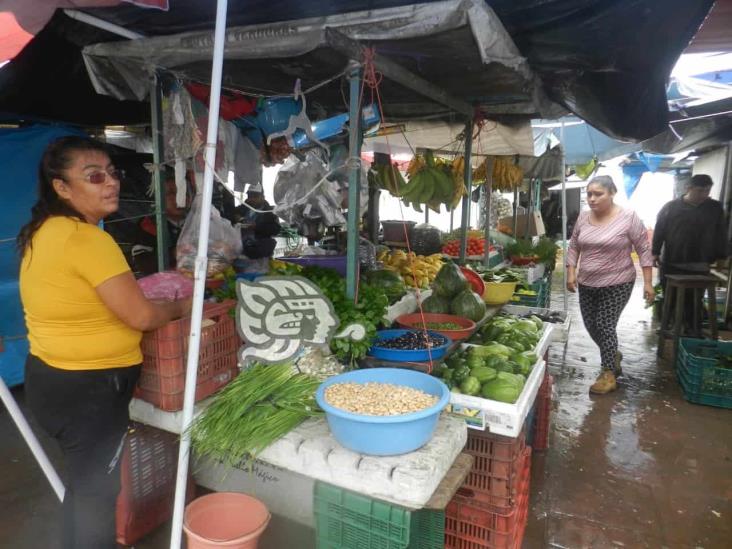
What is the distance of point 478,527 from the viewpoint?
218 centimetres

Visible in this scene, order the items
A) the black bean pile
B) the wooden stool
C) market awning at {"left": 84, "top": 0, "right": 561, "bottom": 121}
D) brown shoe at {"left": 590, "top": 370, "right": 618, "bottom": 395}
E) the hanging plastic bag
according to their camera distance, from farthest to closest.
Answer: the wooden stool
brown shoe at {"left": 590, "top": 370, "right": 618, "bottom": 395}
the hanging plastic bag
the black bean pile
market awning at {"left": 84, "top": 0, "right": 561, "bottom": 121}

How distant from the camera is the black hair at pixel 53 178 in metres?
1.70

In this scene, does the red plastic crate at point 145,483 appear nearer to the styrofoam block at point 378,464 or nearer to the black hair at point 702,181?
the styrofoam block at point 378,464

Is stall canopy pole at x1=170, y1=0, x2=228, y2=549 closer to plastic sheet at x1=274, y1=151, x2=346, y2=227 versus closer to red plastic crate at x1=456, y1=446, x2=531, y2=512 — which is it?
red plastic crate at x1=456, y1=446, x2=531, y2=512

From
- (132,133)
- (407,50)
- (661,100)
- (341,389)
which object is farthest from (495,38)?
(132,133)

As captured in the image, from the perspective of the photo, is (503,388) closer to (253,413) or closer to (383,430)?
(383,430)

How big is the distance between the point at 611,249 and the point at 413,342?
2751 mm

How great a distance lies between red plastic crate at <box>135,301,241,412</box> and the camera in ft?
6.42

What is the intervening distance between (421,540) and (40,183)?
6.94ft

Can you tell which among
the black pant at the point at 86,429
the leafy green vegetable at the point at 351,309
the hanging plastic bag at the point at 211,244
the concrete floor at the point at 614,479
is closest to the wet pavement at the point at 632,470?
the concrete floor at the point at 614,479

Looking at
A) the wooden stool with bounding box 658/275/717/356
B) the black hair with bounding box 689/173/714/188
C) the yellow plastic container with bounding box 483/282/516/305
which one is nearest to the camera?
the yellow plastic container with bounding box 483/282/516/305

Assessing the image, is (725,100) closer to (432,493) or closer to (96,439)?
(432,493)

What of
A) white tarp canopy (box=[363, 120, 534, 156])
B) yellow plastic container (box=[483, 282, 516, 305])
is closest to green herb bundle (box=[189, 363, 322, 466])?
yellow plastic container (box=[483, 282, 516, 305])

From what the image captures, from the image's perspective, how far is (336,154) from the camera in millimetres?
3447
